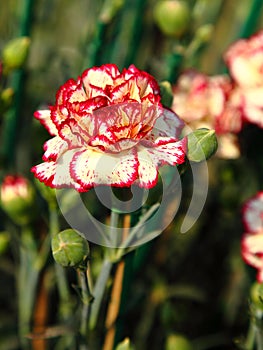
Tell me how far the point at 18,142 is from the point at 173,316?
480 millimetres

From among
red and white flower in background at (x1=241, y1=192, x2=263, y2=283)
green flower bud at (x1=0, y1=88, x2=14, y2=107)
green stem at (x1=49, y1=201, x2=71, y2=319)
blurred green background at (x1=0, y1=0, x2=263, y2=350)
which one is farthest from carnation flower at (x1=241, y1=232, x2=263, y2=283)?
green flower bud at (x1=0, y1=88, x2=14, y2=107)

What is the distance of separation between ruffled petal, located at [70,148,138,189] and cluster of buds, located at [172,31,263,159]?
33 centimetres

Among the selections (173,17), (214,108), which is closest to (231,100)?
(214,108)

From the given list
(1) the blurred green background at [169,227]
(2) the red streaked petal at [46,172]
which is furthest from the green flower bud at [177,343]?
(2) the red streaked petal at [46,172]

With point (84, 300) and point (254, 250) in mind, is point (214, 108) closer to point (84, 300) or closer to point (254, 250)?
point (254, 250)

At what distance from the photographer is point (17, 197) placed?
78 centimetres

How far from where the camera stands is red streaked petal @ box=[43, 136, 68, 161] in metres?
0.57

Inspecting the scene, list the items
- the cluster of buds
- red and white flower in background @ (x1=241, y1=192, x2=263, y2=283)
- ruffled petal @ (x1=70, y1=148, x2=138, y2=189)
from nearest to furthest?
ruffled petal @ (x1=70, y1=148, x2=138, y2=189), red and white flower in background @ (x1=241, y1=192, x2=263, y2=283), the cluster of buds

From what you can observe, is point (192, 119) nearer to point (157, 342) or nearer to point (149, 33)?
point (157, 342)

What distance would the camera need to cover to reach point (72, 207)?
73 cm

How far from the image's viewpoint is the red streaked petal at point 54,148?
0.57m

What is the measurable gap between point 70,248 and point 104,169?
0.27 ft

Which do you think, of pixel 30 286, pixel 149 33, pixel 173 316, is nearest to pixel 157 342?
pixel 173 316

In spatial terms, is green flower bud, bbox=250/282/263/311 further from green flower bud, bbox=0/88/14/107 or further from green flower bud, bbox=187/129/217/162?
green flower bud, bbox=0/88/14/107
